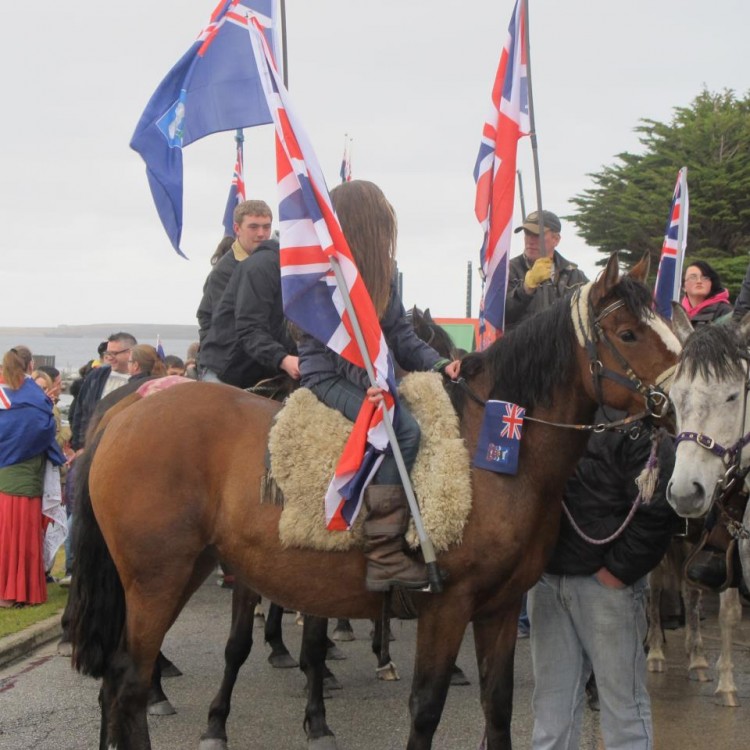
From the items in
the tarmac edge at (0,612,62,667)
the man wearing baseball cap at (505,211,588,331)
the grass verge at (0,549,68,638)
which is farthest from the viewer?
the grass verge at (0,549,68,638)

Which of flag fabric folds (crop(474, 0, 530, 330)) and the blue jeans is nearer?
the blue jeans

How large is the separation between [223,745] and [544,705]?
2.10 metres

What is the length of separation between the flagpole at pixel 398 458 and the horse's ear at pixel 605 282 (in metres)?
1.04

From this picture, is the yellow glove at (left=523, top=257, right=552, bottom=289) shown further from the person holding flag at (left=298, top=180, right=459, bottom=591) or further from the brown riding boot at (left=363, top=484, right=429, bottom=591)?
the brown riding boot at (left=363, top=484, right=429, bottom=591)

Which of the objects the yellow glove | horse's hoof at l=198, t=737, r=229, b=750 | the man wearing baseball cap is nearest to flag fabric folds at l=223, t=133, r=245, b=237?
the man wearing baseball cap

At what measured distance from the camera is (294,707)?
700 centimetres

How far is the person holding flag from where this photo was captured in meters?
4.73

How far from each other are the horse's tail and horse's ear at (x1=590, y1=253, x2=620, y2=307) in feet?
9.19

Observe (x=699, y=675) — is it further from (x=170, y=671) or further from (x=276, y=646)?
(x=170, y=671)

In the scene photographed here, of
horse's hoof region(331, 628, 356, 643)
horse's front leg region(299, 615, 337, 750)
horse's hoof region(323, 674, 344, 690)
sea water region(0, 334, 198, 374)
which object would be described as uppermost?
horse's front leg region(299, 615, 337, 750)

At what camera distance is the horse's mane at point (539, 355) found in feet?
15.6

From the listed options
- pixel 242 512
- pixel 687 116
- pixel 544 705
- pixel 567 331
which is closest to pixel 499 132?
pixel 567 331

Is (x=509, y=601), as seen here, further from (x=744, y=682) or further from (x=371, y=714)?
(x=744, y=682)

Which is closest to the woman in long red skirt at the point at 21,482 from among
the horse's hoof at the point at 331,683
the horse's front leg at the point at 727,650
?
the horse's hoof at the point at 331,683
